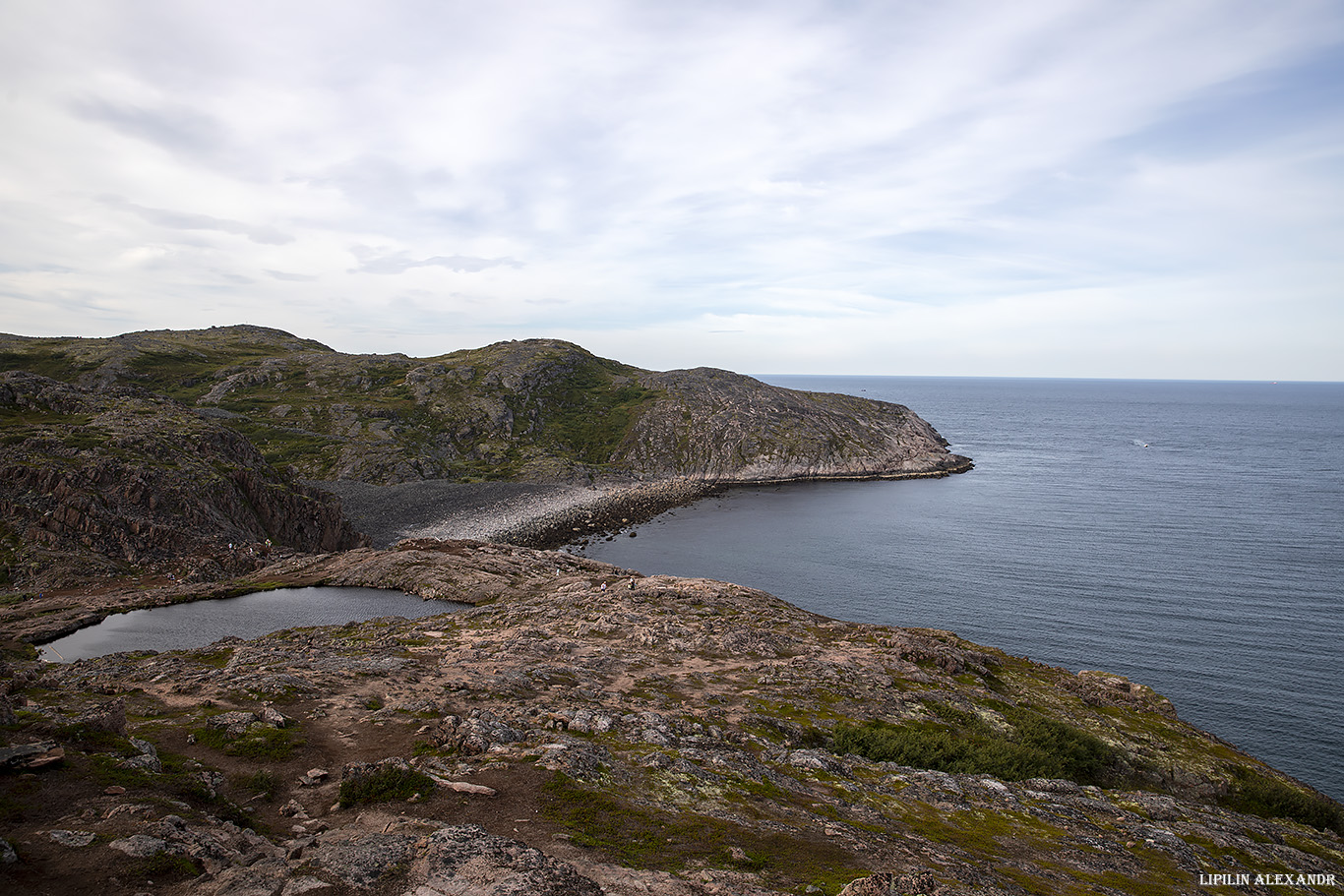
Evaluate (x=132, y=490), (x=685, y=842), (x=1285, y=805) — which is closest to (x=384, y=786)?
(x=685, y=842)

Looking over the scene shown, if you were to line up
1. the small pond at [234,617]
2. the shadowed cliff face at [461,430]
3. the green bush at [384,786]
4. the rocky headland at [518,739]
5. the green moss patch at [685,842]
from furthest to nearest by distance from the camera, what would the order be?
the shadowed cliff face at [461,430]
the small pond at [234,617]
the green bush at [384,786]
the green moss patch at [685,842]
the rocky headland at [518,739]

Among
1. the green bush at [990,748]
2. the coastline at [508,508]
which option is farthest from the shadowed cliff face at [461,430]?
the green bush at [990,748]

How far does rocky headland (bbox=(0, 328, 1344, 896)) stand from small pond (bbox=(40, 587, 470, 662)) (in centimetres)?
213

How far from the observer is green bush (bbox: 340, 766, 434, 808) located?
932 inches

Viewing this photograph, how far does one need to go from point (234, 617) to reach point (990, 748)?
6756 centimetres

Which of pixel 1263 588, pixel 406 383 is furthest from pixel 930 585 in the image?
pixel 406 383

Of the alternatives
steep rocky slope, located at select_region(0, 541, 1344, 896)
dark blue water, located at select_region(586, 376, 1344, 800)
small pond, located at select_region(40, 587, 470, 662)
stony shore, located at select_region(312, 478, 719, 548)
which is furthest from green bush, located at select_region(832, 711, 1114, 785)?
stony shore, located at select_region(312, 478, 719, 548)

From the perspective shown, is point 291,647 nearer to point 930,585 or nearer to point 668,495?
point 930,585

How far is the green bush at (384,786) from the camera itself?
77.7 ft

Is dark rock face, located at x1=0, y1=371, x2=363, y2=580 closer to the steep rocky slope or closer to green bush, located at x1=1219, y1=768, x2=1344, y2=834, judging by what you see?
the steep rocky slope

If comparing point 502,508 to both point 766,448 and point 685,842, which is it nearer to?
point 766,448

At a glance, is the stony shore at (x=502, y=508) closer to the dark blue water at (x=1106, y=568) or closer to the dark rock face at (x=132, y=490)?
the dark blue water at (x=1106, y=568)

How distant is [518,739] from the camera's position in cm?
3184

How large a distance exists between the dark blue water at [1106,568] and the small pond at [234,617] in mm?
41948
